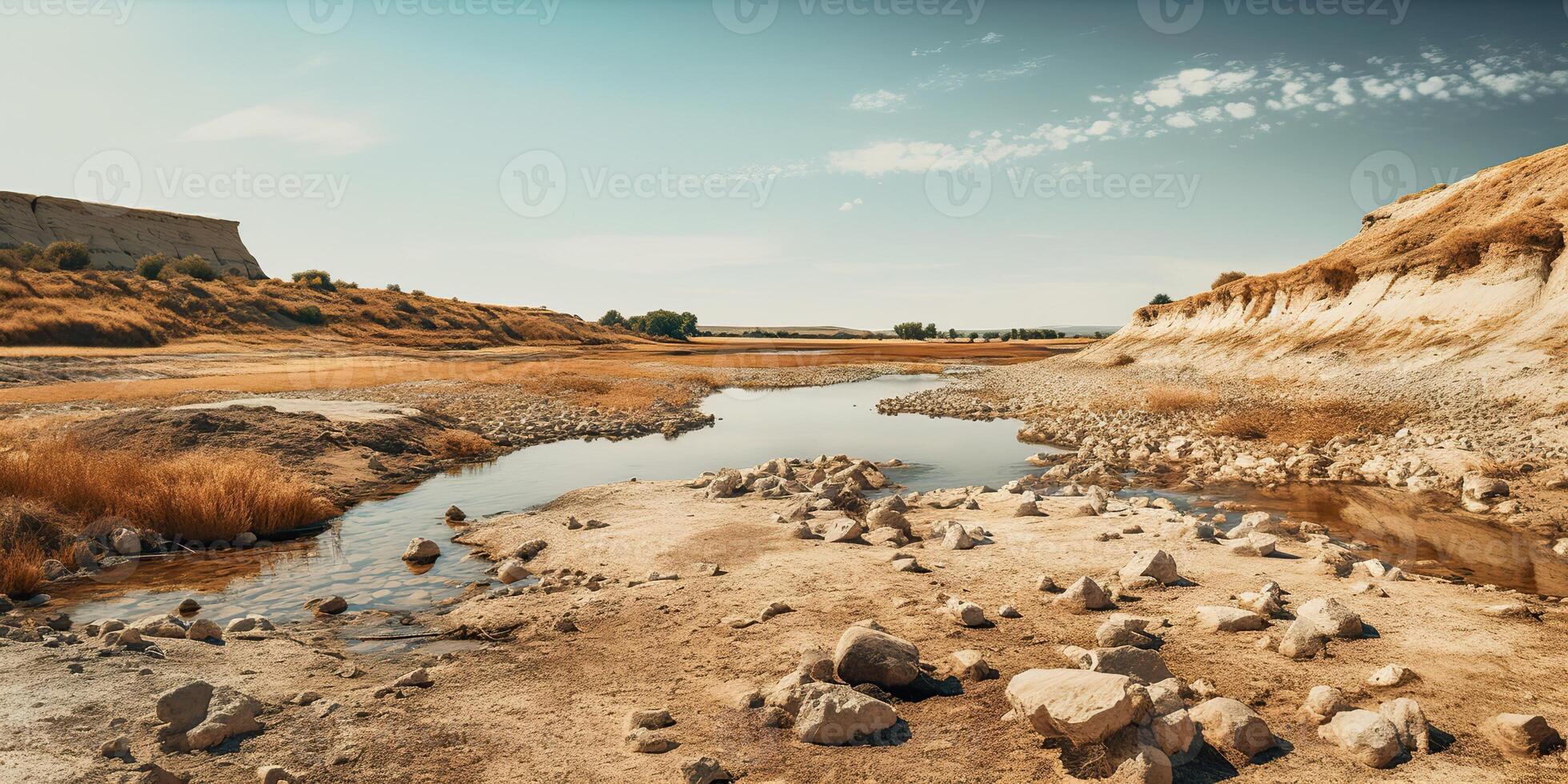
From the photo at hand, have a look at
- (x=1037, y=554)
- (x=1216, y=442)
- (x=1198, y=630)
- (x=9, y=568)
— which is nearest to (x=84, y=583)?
(x=9, y=568)

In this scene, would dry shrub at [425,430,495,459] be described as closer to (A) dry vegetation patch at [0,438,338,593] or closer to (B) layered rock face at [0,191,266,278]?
(A) dry vegetation patch at [0,438,338,593]

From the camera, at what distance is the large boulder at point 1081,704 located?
12.4 feet

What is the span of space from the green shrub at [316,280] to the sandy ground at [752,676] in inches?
3773

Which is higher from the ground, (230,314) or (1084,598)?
(230,314)

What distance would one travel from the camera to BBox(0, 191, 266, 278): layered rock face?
70.1 m

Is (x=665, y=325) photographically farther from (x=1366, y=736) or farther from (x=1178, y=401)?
(x=1366, y=736)

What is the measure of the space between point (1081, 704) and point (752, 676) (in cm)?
237

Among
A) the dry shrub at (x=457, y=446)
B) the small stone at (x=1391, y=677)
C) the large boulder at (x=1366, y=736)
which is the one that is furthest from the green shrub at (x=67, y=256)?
the small stone at (x=1391, y=677)

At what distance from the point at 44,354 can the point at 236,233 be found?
230 feet

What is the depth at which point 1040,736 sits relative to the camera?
4125 millimetres

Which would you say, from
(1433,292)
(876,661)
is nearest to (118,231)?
(876,661)

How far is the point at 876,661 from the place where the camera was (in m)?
4.86

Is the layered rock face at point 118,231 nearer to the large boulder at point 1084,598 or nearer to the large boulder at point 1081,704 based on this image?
the large boulder at point 1084,598

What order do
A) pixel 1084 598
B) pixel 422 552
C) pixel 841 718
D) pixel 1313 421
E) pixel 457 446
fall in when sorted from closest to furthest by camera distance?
pixel 841 718 → pixel 1084 598 → pixel 422 552 → pixel 1313 421 → pixel 457 446
